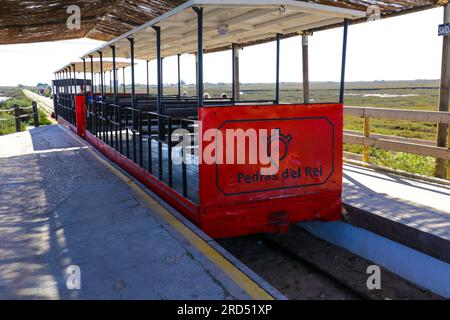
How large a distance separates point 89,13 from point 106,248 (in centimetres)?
825

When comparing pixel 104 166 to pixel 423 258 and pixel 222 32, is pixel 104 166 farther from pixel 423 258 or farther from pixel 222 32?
pixel 423 258

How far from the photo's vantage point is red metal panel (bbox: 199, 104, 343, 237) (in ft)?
15.2

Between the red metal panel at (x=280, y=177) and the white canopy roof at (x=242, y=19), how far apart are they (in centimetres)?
105

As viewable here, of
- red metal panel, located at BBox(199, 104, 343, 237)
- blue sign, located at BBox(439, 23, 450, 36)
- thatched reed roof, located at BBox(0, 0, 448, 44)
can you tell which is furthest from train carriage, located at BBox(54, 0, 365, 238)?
thatched reed roof, located at BBox(0, 0, 448, 44)

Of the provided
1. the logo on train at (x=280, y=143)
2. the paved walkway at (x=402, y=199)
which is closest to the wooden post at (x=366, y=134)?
the paved walkway at (x=402, y=199)

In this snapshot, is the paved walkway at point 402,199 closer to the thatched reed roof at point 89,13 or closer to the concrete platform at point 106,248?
the concrete platform at point 106,248

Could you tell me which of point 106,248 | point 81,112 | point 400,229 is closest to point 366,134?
point 400,229

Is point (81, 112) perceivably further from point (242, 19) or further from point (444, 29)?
point (444, 29)

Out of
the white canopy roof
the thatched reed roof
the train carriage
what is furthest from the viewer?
the thatched reed roof

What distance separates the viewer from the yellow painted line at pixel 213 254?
3.37 metres

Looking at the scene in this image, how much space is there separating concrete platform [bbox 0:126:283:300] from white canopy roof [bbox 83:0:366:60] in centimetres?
239

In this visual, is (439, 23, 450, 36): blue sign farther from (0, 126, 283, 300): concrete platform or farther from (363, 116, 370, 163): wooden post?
(0, 126, 283, 300): concrete platform
